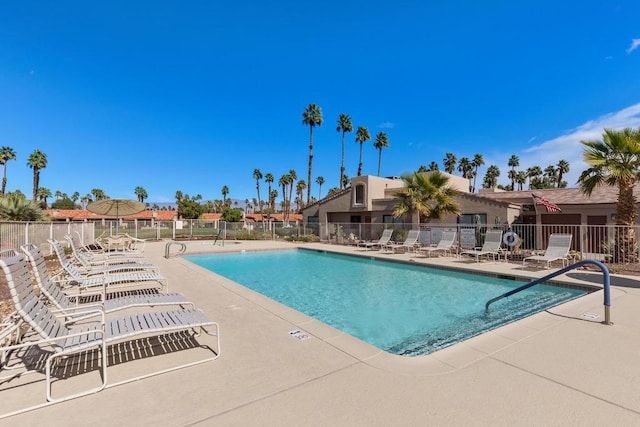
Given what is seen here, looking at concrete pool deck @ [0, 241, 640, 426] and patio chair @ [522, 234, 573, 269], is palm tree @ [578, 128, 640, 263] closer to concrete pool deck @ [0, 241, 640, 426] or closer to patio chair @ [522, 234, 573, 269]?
patio chair @ [522, 234, 573, 269]

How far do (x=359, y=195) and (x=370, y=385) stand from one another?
21.0m

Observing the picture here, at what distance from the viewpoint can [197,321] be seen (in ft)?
11.3

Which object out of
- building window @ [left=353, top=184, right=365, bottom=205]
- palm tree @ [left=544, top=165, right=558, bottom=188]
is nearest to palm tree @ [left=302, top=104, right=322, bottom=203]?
building window @ [left=353, top=184, right=365, bottom=205]

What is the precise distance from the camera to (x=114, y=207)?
15602 mm

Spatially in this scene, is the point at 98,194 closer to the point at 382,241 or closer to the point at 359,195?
the point at 359,195

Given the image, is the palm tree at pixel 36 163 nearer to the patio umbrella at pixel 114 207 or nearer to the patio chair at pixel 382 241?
the patio umbrella at pixel 114 207

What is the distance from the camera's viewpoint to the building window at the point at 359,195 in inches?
906

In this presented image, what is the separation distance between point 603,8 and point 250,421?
55.2 ft

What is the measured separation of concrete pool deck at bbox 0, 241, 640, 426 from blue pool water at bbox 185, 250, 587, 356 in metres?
1.44

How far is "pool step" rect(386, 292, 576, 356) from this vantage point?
15.5 feet

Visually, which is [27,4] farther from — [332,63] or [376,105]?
[376,105]

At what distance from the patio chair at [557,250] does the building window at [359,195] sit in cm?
1343

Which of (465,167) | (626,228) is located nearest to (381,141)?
(465,167)

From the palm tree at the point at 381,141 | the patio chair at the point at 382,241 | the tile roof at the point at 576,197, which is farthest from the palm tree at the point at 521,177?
the patio chair at the point at 382,241
